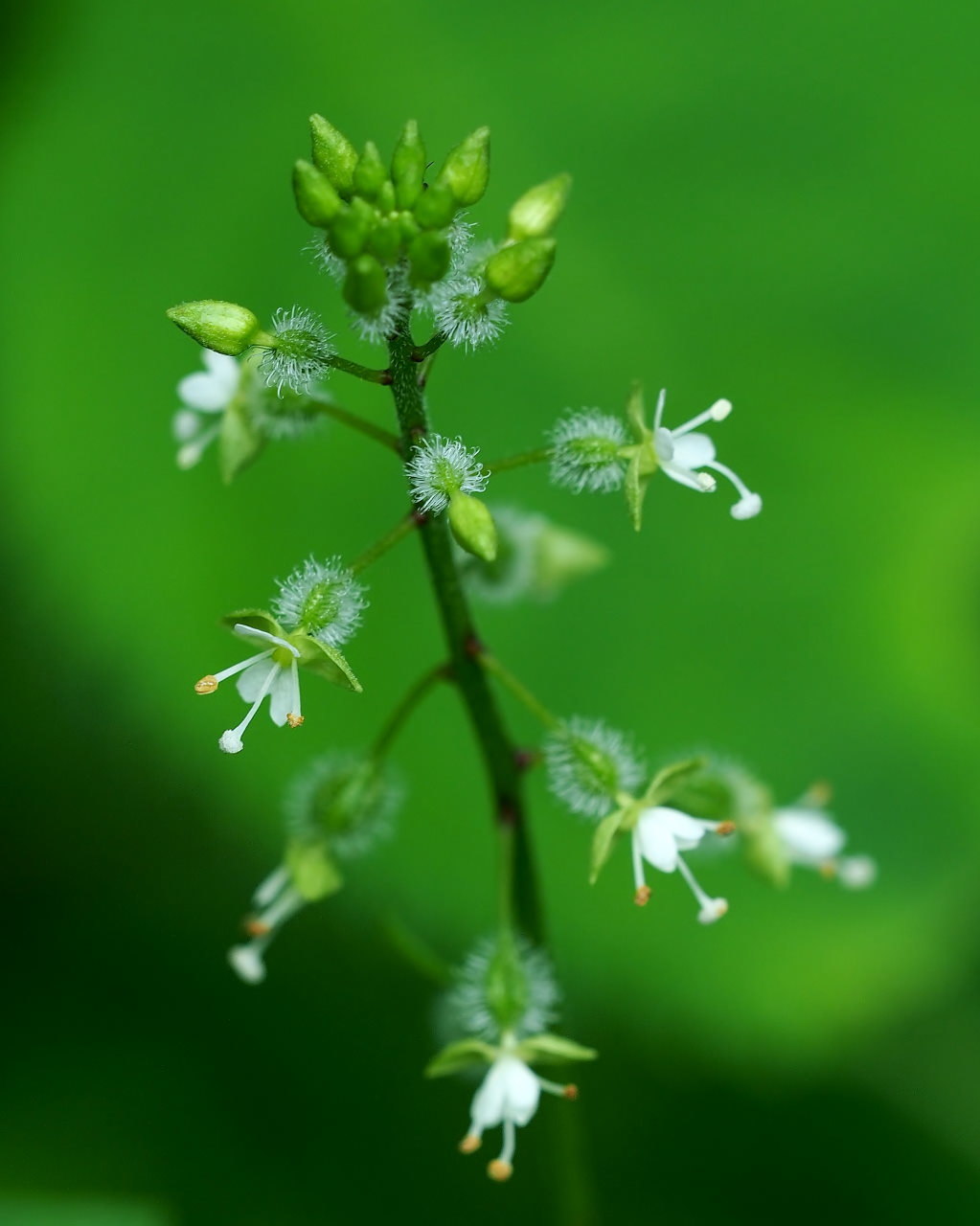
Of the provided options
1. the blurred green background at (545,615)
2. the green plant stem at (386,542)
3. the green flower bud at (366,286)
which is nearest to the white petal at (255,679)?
the green plant stem at (386,542)

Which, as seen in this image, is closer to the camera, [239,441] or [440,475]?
[440,475]

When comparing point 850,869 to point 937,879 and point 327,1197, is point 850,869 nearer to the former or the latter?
point 937,879

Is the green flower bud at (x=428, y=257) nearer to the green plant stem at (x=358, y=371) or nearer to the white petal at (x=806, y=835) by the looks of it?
the green plant stem at (x=358, y=371)

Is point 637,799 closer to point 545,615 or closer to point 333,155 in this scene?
point 333,155

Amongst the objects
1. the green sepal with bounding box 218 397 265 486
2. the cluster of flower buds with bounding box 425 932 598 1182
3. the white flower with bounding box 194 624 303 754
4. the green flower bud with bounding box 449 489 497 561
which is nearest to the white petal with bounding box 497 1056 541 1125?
the cluster of flower buds with bounding box 425 932 598 1182

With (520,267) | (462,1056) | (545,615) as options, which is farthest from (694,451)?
(545,615)

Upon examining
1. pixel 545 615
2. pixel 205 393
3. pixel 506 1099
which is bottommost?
pixel 506 1099

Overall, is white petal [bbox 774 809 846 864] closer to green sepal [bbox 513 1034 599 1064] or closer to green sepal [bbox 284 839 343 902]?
green sepal [bbox 513 1034 599 1064]
